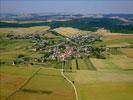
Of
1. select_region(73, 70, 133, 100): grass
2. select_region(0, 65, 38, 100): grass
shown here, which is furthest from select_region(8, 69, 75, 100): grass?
select_region(73, 70, 133, 100): grass

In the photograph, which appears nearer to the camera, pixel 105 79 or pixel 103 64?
pixel 105 79

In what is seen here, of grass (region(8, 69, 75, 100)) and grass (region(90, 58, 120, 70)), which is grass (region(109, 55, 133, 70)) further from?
grass (region(8, 69, 75, 100))

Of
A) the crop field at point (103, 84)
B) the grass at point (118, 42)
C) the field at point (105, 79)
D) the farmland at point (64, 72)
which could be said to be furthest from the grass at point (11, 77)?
the grass at point (118, 42)

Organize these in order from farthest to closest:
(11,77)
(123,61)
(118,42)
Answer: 1. (118,42)
2. (123,61)
3. (11,77)

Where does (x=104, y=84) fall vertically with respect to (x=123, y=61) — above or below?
above

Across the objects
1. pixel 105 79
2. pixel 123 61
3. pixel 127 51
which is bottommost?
pixel 127 51

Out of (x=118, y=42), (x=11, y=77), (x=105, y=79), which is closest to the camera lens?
(x=105, y=79)

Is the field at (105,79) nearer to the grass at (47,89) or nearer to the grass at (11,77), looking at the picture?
the grass at (47,89)

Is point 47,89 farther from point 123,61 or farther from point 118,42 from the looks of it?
point 118,42

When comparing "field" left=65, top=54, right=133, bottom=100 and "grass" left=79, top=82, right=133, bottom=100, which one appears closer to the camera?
"grass" left=79, top=82, right=133, bottom=100

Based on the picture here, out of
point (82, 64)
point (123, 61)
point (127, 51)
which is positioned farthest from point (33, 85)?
point (127, 51)

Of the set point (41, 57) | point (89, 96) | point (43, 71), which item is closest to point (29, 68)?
point (43, 71)
